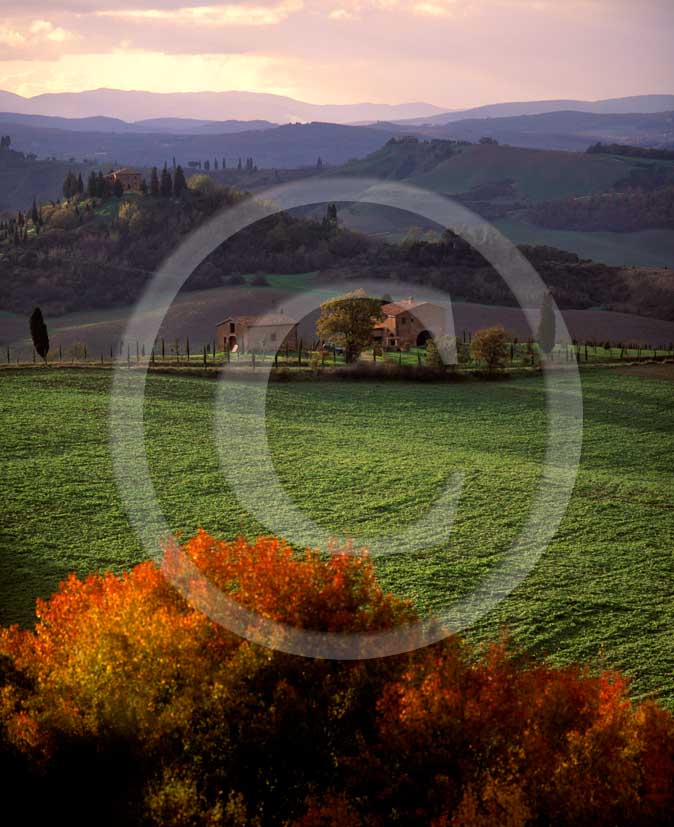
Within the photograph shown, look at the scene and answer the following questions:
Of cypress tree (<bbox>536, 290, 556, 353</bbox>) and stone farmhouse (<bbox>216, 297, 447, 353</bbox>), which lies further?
stone farmhouse (<bbox>216, 297, 447, 353</bbox>)

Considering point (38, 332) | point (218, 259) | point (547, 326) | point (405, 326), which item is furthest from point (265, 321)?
point (218, 259)

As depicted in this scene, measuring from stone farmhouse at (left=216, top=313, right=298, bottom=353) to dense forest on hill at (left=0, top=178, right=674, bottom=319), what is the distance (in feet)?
161

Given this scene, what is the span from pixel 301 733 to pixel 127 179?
154m

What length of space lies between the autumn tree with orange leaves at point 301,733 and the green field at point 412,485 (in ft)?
19.0

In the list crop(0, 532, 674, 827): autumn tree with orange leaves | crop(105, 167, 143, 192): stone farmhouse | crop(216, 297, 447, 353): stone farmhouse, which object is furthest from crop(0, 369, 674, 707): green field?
crop(105, 167, 143, 192): stone farmhouse

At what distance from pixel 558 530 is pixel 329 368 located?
2720 centimetres

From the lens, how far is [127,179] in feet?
522

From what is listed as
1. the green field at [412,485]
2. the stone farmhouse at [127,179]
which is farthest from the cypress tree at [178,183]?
the green field at [412,485]

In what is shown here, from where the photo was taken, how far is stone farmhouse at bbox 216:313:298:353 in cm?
6675

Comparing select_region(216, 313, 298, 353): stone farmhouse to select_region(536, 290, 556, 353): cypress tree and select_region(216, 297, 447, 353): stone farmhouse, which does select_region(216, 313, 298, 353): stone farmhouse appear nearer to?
select_region(216, 297, 447, 353): stone farmhouse

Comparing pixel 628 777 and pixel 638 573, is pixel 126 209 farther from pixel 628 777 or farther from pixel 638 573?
pixel 628 777

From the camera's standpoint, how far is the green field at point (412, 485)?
1003 inches

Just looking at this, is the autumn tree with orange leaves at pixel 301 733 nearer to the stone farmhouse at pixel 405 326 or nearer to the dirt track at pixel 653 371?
the dirt track at pixel 653 371

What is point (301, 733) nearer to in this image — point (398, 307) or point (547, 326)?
point (547, 326)
